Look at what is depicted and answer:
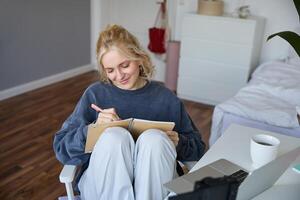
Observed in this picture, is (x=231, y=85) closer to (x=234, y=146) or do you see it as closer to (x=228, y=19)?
(x=228, y=19)

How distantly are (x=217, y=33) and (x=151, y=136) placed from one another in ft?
7.81

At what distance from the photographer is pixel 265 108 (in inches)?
85.4

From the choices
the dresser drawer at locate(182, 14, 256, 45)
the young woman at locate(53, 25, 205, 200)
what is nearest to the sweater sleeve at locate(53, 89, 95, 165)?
the young woman at locate(53, 25, 205, 200)

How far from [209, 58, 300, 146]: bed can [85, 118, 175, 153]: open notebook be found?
2.99 ft

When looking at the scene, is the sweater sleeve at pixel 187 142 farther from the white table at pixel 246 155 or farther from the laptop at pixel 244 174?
the laptop at pixel 244 174

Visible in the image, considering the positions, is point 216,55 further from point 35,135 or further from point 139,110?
point 139,110

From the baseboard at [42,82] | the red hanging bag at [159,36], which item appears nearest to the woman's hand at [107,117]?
the baseboard at [42,82]

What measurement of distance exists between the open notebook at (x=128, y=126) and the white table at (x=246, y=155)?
18 cm

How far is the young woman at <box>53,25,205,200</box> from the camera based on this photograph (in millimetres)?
1091

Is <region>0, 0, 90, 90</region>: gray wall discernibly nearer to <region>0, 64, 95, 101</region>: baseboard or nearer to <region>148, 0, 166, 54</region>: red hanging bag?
<region>0, 64, 95, 101</region>: baseboard

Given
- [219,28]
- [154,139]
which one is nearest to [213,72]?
[219,28]

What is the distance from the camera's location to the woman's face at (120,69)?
51.2 inches

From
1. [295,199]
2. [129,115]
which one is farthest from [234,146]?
[129,115]

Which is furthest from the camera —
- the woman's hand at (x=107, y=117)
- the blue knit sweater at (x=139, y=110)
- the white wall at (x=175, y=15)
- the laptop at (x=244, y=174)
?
the white wall at (x=175, y=15)
